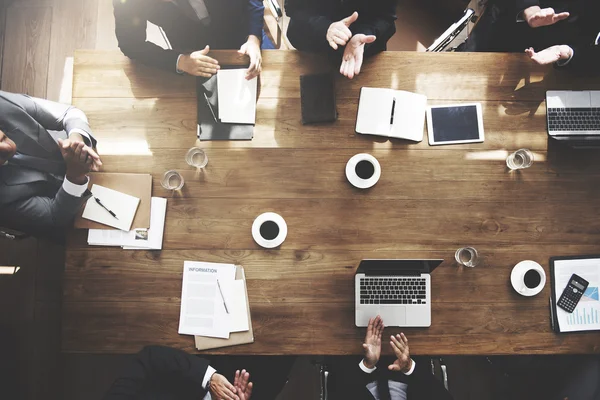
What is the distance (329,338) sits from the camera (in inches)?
70.8

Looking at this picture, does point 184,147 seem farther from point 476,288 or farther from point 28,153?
point 476,288

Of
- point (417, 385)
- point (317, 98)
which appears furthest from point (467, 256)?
point (317, 98)

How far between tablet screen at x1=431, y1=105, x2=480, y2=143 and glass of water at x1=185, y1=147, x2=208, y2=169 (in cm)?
103

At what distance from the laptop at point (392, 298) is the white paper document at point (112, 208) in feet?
3.36

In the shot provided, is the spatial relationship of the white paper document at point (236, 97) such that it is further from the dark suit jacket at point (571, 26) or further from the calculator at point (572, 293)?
the calculator at point (572, 293)

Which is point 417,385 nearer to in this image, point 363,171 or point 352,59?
point 363,171

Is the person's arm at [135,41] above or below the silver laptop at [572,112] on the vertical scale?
above

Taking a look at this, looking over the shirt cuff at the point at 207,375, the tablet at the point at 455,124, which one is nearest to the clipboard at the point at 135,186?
the shirt cuff at the point at 207,375

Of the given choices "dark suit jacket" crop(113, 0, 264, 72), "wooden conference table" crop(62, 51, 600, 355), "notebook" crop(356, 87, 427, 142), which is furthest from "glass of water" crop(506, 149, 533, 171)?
"dark suit jacket" crop(113, 0, 264, 72)

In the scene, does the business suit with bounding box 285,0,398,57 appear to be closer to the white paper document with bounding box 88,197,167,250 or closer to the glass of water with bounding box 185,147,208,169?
the glass of water with bounding box 185,147,208,169

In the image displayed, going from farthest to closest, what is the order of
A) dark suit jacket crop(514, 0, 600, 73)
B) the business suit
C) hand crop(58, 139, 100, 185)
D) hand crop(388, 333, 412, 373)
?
1. dark suit jacket crop(514, 0, 600, 73)
2. the business suit
3. hand crop(388, 333, 412, 373)
4. hand crop(58, 139, 100, 185)

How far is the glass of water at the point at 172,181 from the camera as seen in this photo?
1833 millimetres

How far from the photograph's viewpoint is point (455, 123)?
73.9 inches

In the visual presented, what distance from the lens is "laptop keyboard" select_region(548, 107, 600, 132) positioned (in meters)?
1.86
